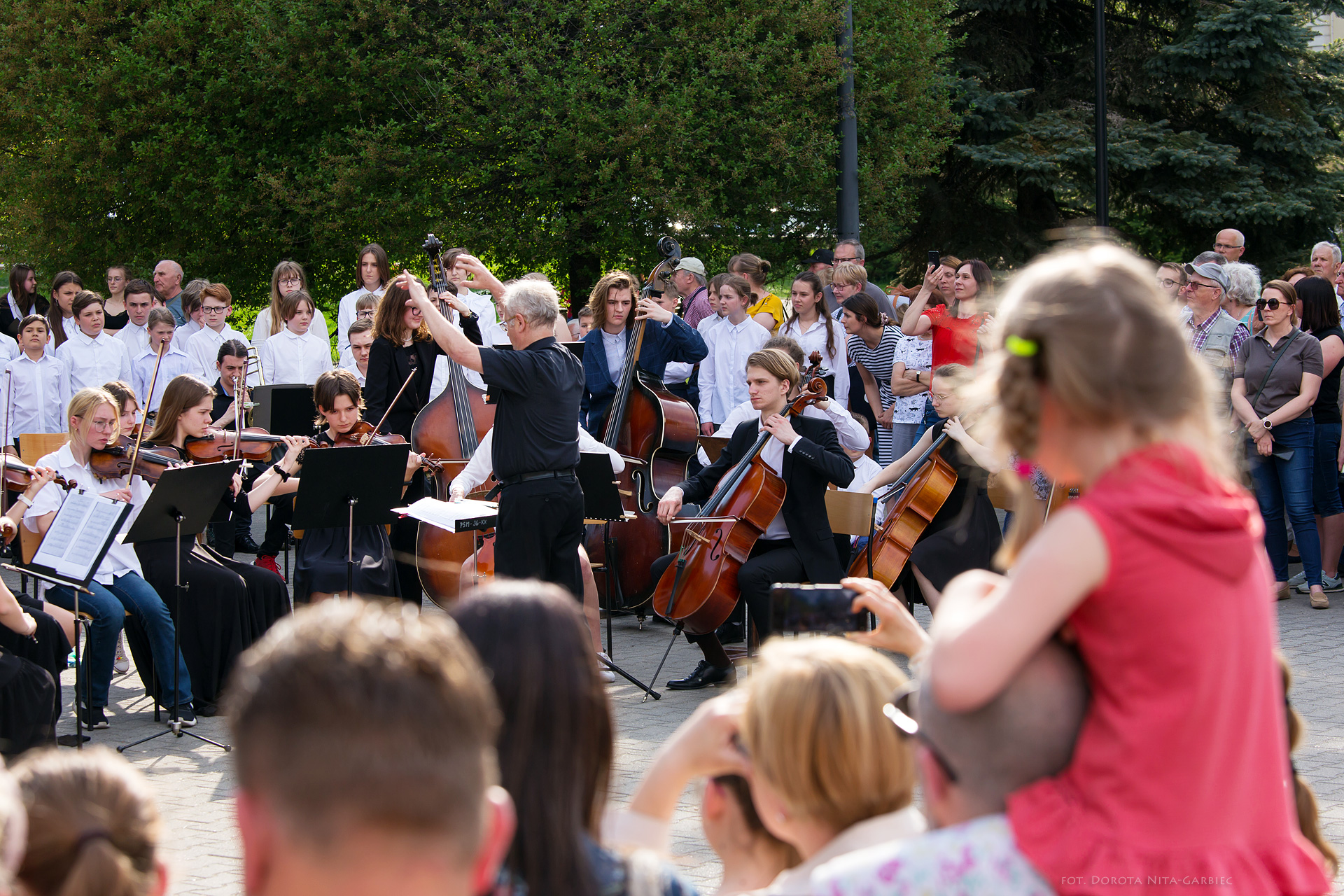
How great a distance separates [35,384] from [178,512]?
4650 millimetres

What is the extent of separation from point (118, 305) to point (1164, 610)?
11932 millimetres

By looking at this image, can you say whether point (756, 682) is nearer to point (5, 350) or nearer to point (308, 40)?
point (5, 350)

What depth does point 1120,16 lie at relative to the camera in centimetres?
1755

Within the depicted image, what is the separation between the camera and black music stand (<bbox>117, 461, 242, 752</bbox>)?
5.76 meters

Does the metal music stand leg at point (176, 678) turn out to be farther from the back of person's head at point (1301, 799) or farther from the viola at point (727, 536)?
the back of person's head at point (1301, 799)

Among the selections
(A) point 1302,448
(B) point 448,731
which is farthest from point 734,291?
(B) point 448,731

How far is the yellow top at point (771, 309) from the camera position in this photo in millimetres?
10394

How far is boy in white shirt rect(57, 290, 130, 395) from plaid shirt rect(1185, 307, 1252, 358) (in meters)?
7.76

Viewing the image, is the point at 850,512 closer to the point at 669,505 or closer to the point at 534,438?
the point at 669,505

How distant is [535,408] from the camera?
596 cm

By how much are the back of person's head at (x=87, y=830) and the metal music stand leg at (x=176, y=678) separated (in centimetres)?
441

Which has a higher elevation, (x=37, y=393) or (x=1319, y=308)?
(x=1319, y=308)

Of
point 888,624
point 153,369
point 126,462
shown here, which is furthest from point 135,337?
point 888,624

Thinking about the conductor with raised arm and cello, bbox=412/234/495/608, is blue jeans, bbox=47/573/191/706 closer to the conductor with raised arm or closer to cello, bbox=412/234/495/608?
cello, bbox=412/234/495/608
